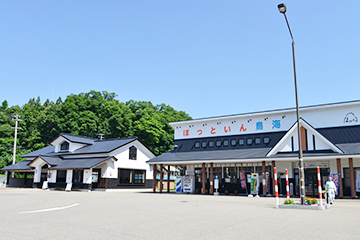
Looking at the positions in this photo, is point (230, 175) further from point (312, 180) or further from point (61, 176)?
point (61, 176)

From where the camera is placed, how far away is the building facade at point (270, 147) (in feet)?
70.0

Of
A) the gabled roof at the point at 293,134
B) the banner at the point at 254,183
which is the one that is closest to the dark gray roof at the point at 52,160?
the banner at the point at 254,183

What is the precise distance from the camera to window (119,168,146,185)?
33156mm

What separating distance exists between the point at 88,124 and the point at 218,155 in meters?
32.4

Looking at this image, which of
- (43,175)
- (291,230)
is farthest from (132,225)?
(43,175)

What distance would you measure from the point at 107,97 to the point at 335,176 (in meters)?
48.1

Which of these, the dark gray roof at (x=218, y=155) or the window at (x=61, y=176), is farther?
the window at (x=61, y=176)

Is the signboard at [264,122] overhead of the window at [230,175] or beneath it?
overhead

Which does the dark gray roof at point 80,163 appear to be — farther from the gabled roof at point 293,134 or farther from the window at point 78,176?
the gabled roof at point 293,134

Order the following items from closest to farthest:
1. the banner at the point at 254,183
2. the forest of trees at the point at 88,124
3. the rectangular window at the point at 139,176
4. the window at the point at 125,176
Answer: the banner at the point at 254,183 → the window at the point at 125,176 → the rectangular window at the point at 139,176 → the forest of trees at the point at 88,124

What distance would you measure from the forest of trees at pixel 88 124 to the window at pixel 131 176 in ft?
50.0

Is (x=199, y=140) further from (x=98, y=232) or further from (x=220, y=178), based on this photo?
(x=98, y=232)

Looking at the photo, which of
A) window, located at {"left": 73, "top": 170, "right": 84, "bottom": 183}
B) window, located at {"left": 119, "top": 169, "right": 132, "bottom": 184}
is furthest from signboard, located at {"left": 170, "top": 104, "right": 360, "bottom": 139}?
window, located at {"left": 73, "top": 170, "right": 84, "bottom": 183}

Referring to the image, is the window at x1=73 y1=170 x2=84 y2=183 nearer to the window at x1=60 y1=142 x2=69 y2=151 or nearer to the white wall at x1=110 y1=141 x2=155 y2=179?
the white wall at x1=110 y1=141 x2=155 y2=179
